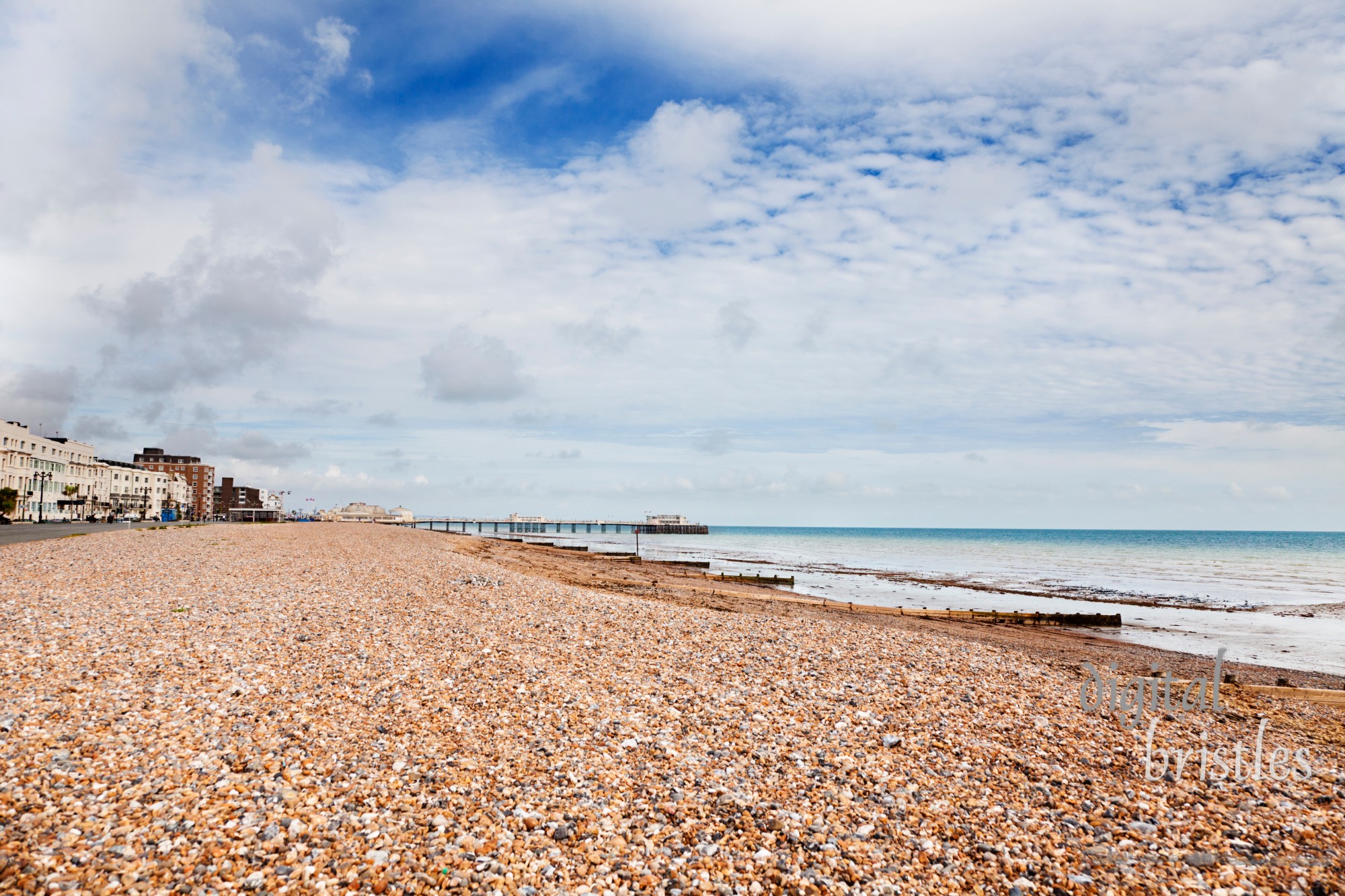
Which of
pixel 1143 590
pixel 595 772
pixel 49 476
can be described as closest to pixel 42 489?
pixel 49 476

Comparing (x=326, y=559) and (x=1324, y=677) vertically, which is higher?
(x=326, y=559)

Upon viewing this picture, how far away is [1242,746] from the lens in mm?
9133

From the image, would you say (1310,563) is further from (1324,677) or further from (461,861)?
(461,861)

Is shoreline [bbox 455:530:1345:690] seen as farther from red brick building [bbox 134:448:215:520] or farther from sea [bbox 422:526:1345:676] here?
red brick building [bbox 134:448:215:520]

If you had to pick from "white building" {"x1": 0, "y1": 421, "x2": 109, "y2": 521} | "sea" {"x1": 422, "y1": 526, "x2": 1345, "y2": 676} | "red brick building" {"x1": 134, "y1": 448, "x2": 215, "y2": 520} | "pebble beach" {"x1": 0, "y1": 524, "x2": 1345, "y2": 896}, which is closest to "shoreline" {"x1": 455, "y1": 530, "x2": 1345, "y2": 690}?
"sea" {"x1": 422, "y1": 526, "x2": 1345, "y2": 676}

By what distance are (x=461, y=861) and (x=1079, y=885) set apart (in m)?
4.96

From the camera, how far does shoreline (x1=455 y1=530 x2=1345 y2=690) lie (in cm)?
1653

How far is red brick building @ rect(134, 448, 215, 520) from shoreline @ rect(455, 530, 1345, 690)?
189 m

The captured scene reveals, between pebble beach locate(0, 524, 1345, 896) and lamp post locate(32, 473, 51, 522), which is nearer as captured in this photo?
pebble beach locate(0, 524, 1345, 896)

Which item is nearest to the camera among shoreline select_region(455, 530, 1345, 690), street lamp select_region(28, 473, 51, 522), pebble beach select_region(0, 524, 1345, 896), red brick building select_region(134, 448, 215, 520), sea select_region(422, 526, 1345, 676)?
pebble beach select_region(0, 524, 1345, 896)

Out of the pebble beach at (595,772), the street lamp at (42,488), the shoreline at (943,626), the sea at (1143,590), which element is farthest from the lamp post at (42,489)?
the pebble beach at (595,772)

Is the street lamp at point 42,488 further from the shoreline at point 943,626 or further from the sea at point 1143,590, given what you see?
the shoreline at point 943,626

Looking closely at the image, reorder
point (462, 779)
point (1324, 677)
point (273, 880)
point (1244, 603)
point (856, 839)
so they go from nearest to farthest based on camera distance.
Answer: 1. point (273, 880)
2. point (856, 839)
3. point (462, 779)
4. point (1324, 677)
5. point (1244, 603)

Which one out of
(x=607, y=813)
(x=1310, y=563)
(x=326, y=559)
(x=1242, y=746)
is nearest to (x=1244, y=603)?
(x=1242, y=746)
